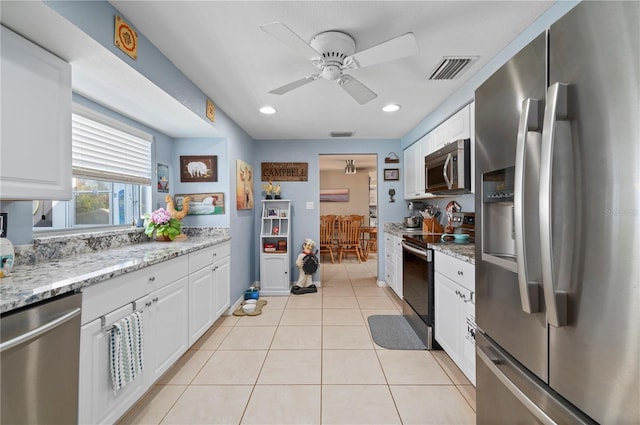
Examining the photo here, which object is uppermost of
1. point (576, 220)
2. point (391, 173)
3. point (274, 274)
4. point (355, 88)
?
point (355, 88)

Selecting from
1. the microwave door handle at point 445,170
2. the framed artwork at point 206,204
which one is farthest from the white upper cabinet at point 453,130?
the framed artwork at point 206,204

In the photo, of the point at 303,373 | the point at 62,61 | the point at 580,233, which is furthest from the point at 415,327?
the point at 62,61

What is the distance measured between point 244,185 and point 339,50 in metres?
2.33

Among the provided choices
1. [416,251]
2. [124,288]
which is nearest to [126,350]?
[124,288]

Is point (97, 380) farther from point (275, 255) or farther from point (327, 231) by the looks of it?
point (327, 231)

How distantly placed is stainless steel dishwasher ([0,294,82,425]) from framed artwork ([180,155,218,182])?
206cm

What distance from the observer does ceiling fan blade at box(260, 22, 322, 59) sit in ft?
4.26

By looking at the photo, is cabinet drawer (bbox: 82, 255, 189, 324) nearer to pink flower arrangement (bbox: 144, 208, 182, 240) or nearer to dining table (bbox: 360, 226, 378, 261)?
pink flower arrangement (bbox: 144, 208, 182, 240)

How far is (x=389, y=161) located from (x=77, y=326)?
3.95 meters

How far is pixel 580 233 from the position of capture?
2.20 feet

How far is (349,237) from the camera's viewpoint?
6168mm

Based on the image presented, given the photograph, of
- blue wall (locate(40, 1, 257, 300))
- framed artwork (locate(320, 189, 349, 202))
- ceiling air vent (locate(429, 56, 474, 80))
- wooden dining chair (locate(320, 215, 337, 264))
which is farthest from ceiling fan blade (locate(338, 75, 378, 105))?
framed artwork (locate(320, 189, 349, 202))

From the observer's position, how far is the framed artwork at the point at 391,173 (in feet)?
13.9

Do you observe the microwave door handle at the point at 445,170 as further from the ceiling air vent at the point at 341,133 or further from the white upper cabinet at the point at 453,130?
the ceiling air vent at the point at 341,133
